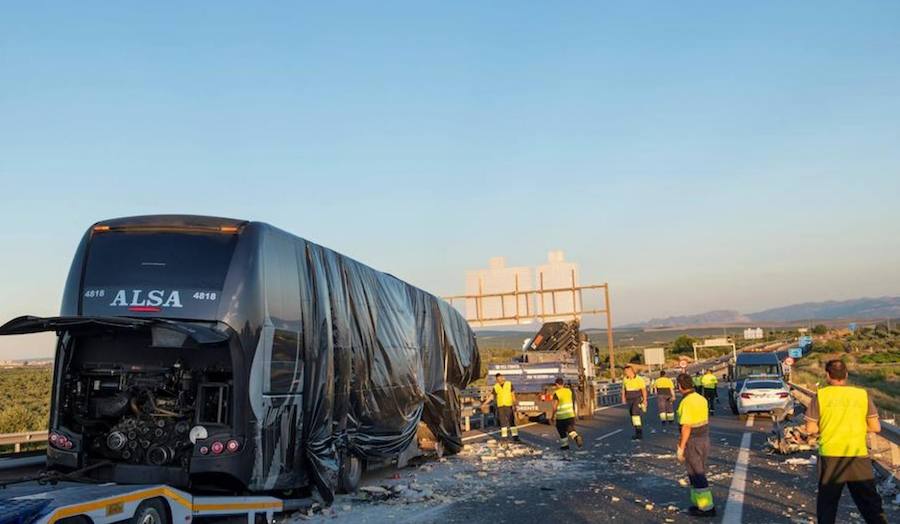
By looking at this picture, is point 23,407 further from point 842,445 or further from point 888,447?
point 842,445

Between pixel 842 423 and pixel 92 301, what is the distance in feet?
24.4

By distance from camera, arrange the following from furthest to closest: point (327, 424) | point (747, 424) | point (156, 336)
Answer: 1. point (747, 424)
2. point (327, 424)
3. point (156, 336)

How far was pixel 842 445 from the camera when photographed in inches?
278

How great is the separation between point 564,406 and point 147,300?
9.99m

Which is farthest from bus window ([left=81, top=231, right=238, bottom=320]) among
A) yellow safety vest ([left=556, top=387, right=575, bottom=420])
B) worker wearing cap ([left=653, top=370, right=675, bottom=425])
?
worker wearing cap ([left=653, top=370, right=675, bottom=425])

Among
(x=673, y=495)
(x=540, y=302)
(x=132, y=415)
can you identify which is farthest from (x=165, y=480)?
(x=540, y=302)

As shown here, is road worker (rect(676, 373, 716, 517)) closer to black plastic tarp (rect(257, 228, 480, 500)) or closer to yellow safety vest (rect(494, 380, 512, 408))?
black plastic tarp (rect(257, 228, 480, 500))

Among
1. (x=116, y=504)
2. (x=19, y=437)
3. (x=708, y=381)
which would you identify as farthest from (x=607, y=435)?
(x=116, y=504)

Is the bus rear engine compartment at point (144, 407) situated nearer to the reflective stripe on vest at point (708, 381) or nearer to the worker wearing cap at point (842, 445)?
the worker wearing cap at point (842, 445)

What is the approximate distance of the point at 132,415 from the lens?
26.9ft

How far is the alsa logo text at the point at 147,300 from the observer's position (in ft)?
25.9

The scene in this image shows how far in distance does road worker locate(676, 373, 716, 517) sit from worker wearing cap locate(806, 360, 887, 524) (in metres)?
1.70

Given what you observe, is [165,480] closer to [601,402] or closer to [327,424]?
[327,424]

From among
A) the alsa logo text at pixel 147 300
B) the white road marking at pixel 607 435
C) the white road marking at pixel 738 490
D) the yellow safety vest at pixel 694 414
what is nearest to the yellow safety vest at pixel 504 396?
the white road marking at pixel 607 435
